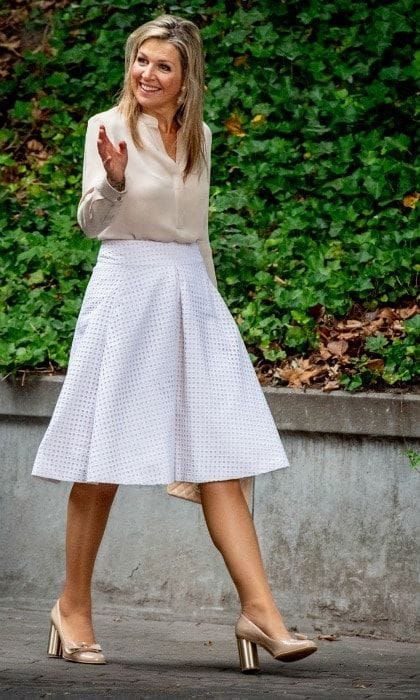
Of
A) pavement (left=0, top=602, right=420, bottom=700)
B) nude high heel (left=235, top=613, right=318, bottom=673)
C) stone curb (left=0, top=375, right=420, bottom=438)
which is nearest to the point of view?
pavement (left=0, top=602, right=420, bottom=700)

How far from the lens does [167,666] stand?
453 cm

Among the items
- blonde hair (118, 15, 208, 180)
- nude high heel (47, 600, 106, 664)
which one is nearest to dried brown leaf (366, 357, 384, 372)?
blonde hair (118, 15, 208, 180)

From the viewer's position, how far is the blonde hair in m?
4.45

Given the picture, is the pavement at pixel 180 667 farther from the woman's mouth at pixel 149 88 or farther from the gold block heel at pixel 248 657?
the woman's mouth at pixel 149 88

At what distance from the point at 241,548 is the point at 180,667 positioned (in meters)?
0.52

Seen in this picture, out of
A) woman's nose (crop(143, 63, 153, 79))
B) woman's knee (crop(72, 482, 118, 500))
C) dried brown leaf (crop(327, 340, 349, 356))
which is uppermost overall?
woman's nose (crop(143, 63, 153, 79))

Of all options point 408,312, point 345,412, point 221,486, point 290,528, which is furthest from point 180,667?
point 408,312

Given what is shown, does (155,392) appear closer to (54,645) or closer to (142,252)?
(142,252)

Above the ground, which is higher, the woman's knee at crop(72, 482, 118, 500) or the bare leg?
the woman's knee at crop(72, 482, 118, 500)

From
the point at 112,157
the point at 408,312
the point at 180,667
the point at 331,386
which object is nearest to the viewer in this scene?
the point at 112,157

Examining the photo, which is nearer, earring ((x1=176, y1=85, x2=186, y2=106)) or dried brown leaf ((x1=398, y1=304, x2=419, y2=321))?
earring ((x1=176, y1=85, x2=186, y2=106))

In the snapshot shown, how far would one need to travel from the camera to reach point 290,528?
550cm

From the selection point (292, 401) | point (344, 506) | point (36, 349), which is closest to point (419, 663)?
point (344, 506)

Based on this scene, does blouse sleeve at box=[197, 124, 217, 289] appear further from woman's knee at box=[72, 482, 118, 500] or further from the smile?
woman's knee at box=[72, 482, 118, 500]
